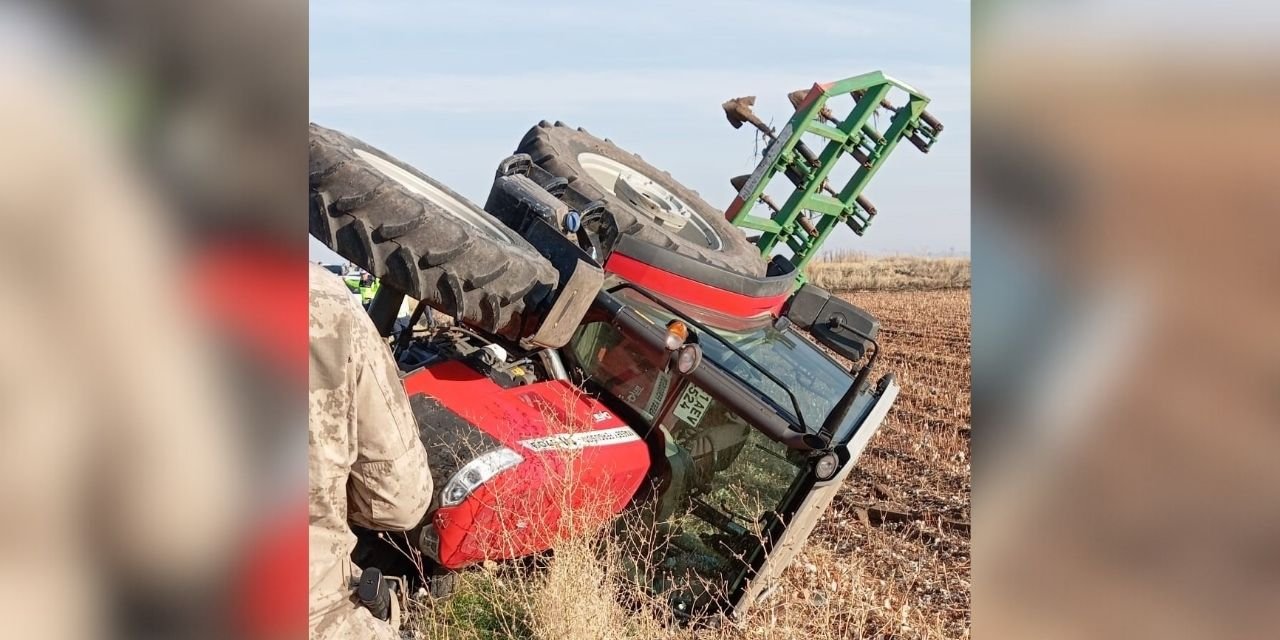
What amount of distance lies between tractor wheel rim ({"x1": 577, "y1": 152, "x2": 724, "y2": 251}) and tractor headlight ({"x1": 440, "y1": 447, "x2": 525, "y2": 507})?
2.53 metres

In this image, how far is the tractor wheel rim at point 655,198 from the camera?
20.7 ft

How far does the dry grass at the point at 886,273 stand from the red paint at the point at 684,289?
24498 millimetres

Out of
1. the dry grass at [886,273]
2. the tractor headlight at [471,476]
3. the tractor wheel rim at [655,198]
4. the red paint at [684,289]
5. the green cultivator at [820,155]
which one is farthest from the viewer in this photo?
the dry grass at [886,273]

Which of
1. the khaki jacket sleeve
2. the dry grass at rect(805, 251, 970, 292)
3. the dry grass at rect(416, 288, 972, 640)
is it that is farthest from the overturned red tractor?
the dry grass at rect(805, 251, 970, 292)

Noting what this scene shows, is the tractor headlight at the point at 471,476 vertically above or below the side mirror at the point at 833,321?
below

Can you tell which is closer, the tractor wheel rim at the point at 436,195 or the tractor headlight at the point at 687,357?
the tractor headlight at the point at 687,357

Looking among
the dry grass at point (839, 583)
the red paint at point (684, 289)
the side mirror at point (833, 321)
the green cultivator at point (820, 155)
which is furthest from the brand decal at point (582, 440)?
the green cultivator at point (820, 155)

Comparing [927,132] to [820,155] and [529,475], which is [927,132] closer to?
[820,155]
